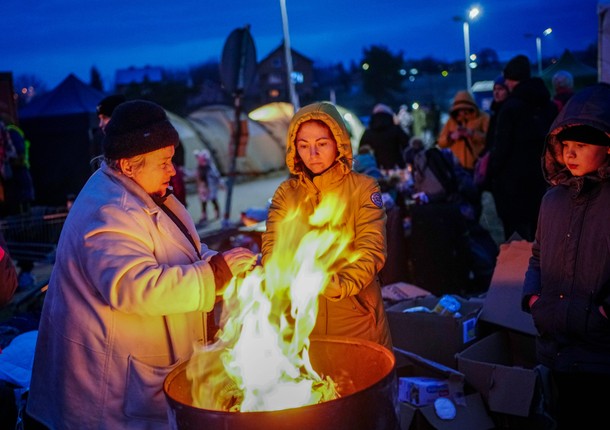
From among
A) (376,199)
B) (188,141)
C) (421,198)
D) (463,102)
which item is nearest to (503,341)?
(376,199)

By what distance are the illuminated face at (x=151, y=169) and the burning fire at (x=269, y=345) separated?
0.55 metres

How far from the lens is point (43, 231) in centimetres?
796

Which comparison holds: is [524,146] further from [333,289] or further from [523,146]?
[333,289]

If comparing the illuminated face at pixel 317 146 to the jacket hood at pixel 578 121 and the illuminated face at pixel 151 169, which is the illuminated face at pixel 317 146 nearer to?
the illuminated face at pixel 151 169

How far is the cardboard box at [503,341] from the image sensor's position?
4.17m

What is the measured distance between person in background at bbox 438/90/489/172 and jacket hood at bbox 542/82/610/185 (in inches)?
→ 213

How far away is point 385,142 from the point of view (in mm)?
10367

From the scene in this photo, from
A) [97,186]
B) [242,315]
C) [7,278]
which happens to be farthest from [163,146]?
[7,278]

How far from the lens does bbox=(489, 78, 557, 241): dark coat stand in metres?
6.65

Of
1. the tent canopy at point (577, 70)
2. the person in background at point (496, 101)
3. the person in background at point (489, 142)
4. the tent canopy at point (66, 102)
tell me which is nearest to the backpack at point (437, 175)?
the person in background at point (489, 142)

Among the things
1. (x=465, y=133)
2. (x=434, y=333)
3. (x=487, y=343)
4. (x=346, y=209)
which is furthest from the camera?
(x=465, y=133)

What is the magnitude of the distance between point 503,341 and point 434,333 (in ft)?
1.66

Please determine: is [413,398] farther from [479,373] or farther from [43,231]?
[43,231]

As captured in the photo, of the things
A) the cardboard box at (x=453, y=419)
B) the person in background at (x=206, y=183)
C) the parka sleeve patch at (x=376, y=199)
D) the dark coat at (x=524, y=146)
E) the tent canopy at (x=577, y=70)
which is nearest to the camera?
the parka sleeve patch at (x=376, y=199)
